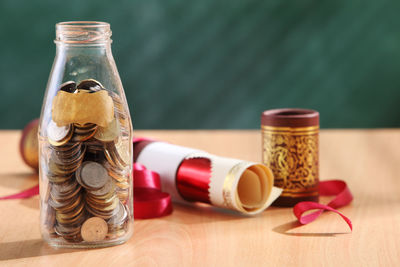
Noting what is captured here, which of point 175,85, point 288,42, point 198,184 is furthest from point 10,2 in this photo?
point 198,184

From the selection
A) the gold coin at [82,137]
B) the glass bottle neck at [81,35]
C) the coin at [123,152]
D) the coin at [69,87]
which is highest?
the glass bottle neck at [81,35]

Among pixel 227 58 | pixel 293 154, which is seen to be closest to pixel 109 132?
pixel 293 154

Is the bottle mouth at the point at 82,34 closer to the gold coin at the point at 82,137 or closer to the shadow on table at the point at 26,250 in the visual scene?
the gold coin at the point at 82,137

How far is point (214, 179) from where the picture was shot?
1.00 metres

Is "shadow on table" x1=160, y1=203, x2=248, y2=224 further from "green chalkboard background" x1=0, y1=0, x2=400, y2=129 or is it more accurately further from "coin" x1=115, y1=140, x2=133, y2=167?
"green chalkboard background" x1=0, y1=0, x2=400, y2=129

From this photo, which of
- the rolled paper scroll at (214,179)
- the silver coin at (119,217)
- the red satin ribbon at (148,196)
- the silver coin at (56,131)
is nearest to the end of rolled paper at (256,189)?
the rolled paper scroll at (214,179)

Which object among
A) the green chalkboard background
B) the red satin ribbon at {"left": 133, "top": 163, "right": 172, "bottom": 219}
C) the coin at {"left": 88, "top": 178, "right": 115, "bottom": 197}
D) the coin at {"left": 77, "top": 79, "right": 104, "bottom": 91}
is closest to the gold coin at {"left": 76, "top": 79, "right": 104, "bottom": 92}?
the coin at {"left": 77, "top": 79, "right": 104, "bottom": 91}

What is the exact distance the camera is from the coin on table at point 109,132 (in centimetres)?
79

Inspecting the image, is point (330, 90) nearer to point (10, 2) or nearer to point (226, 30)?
point (226, 30)

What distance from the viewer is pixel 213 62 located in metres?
2.91

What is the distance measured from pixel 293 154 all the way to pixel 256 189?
0.28 ft

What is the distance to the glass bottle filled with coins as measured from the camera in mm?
788

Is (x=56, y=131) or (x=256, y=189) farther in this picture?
(x=256, y=189)

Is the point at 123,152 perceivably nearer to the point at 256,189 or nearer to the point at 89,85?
the point at 89,85
